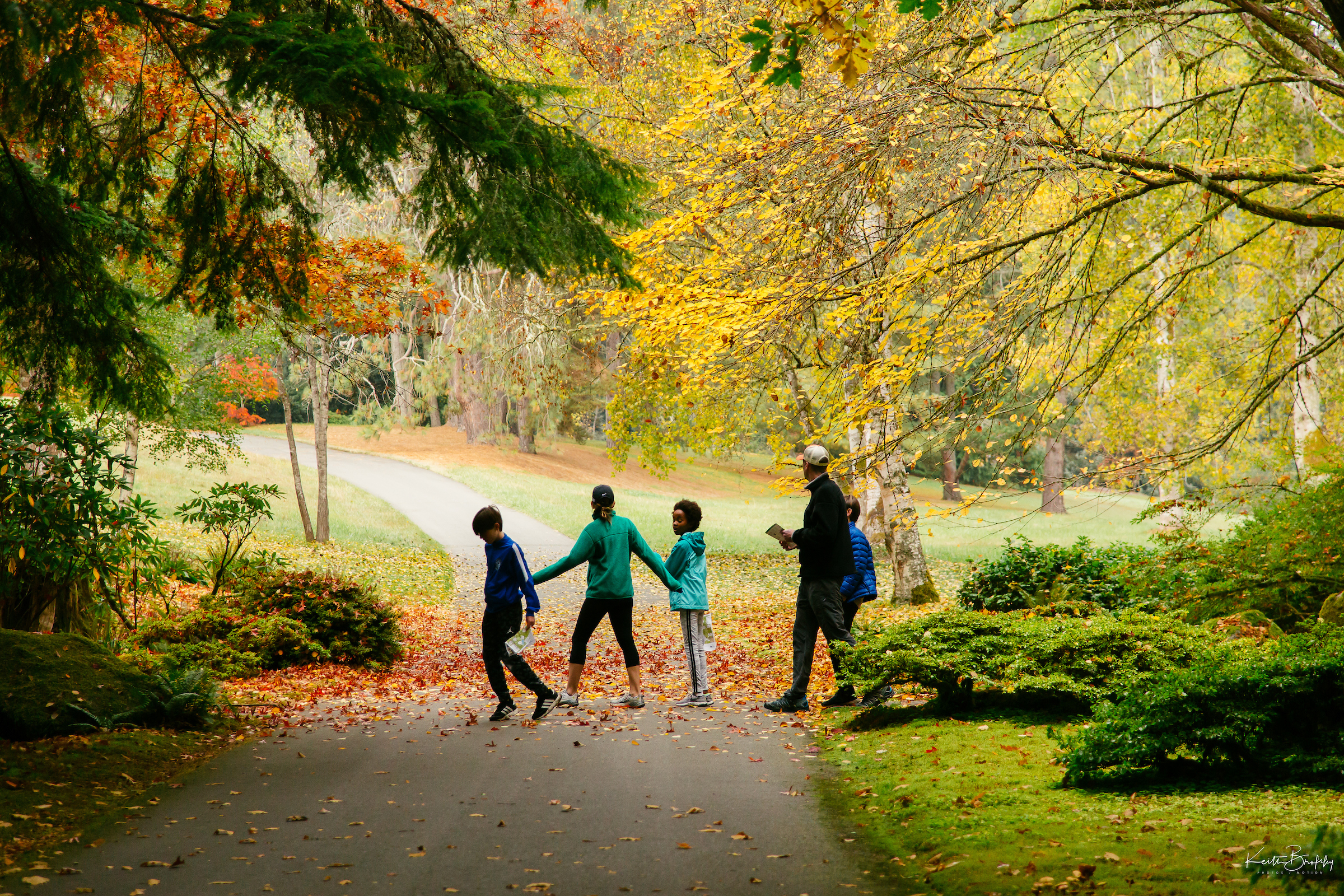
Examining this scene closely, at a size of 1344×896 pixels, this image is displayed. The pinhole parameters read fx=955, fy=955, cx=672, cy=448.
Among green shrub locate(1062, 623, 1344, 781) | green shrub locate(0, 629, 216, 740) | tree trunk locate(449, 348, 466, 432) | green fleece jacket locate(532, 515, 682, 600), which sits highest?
tree trunk locate(449, 348, 466, 432)

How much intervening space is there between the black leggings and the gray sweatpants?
20.3 inches

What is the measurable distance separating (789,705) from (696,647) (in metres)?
1.01

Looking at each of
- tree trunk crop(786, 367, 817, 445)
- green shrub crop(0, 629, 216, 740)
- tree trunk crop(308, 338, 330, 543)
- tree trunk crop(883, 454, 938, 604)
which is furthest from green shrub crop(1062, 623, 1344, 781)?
tree trunk crop(308, 338, 330, 543)

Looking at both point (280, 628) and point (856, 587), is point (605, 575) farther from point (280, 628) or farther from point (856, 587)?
point (280, 628)

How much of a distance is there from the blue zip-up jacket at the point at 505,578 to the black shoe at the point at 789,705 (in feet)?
7.40

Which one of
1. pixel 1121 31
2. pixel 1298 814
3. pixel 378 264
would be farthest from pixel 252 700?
pixel 1121 31

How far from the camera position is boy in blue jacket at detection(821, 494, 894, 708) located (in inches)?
330

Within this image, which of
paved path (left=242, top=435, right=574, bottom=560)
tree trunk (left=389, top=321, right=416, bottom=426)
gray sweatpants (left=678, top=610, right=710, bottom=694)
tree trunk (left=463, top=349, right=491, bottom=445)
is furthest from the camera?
tree trunk (left=463, top=349, right=491, bottom=445)

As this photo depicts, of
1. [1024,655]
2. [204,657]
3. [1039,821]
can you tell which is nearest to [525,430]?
[204,657]

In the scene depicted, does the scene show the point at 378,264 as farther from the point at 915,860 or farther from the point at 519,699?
the point at 915,860

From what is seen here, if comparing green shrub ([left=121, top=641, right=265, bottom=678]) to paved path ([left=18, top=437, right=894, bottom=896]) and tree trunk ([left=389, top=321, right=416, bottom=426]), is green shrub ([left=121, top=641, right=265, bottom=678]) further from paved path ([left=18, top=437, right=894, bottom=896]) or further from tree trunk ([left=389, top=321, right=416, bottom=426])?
tree trunk ([left=389, top=321, right=416, bottom=426])

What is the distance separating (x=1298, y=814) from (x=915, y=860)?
1734 millimetres

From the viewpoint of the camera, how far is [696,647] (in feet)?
28.8

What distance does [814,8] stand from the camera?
5.16 metres
